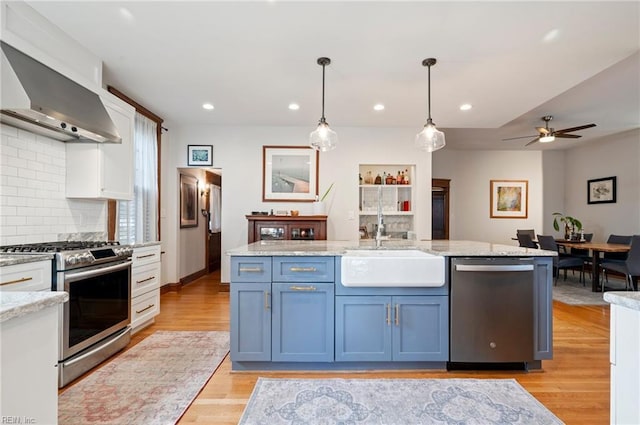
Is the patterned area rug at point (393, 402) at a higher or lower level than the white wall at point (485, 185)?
lower

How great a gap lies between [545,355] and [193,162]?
498 cm

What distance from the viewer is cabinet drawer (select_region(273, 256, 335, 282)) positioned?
7.28ft

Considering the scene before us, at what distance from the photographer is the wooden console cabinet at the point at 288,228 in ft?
14.9

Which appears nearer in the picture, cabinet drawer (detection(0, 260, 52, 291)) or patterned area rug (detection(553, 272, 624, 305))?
cabinet drawer (detection(0, 260, 52, 291))

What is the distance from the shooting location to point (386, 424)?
167cm

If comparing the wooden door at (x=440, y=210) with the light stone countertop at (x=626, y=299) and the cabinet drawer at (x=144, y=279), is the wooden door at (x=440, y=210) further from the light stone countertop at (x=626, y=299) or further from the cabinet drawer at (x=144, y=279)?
Answer: the light stone countertop at (x=626, y=299)

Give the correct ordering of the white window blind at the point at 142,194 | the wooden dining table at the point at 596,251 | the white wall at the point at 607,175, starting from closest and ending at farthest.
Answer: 1. the white window blind at the point at 142,194
2. the wooden dining table at the point at 596,251
3. the white wall at the point at 607,175

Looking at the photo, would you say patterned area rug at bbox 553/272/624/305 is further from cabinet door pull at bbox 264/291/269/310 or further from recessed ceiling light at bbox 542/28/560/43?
cabinet door pull at bbox 264/291/269/310

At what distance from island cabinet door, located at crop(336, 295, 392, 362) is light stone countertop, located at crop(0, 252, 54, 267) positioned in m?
1.95

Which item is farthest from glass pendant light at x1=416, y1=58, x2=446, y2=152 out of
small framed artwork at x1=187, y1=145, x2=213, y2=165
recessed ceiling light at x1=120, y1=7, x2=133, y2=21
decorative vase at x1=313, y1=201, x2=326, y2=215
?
small framed artwork at x1=187, y1=145, x2=213, y2=165

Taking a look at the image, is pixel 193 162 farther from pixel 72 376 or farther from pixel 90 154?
pixel 72 376

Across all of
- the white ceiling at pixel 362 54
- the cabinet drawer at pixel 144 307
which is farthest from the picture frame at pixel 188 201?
the cabinet drawer at pixel 144 307

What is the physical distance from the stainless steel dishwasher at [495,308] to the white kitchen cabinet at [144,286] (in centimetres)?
281

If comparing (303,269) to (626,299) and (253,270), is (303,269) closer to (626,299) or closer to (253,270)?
(253,270)
